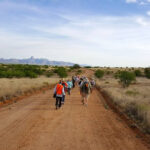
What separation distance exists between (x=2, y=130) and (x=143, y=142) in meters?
5.42

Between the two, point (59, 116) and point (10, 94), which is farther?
point (10, 94)

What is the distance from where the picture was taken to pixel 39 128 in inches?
Answer: 355

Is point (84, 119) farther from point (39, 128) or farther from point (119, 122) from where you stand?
point (39, 128)

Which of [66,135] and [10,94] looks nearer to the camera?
[66,135]

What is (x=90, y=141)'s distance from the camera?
7480mm

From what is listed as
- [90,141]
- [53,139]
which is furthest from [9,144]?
[90,141]

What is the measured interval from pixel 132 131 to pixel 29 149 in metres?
4.77

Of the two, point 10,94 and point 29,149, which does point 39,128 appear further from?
point 10,94

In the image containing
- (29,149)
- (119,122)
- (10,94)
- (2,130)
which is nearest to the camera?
(29,149)

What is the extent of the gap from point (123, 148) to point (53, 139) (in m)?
2.37

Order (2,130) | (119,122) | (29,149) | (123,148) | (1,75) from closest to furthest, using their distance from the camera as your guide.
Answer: (29,149) → (123,148) → (2,130) → (119,122) → (1,75)

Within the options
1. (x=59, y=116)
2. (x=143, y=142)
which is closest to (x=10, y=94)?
(x=59, y=116)

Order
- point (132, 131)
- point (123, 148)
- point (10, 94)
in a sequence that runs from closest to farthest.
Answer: point (123, 148), point (132, 131), point (10, 94)

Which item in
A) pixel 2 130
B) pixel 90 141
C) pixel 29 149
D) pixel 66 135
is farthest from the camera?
pixel 2 130
